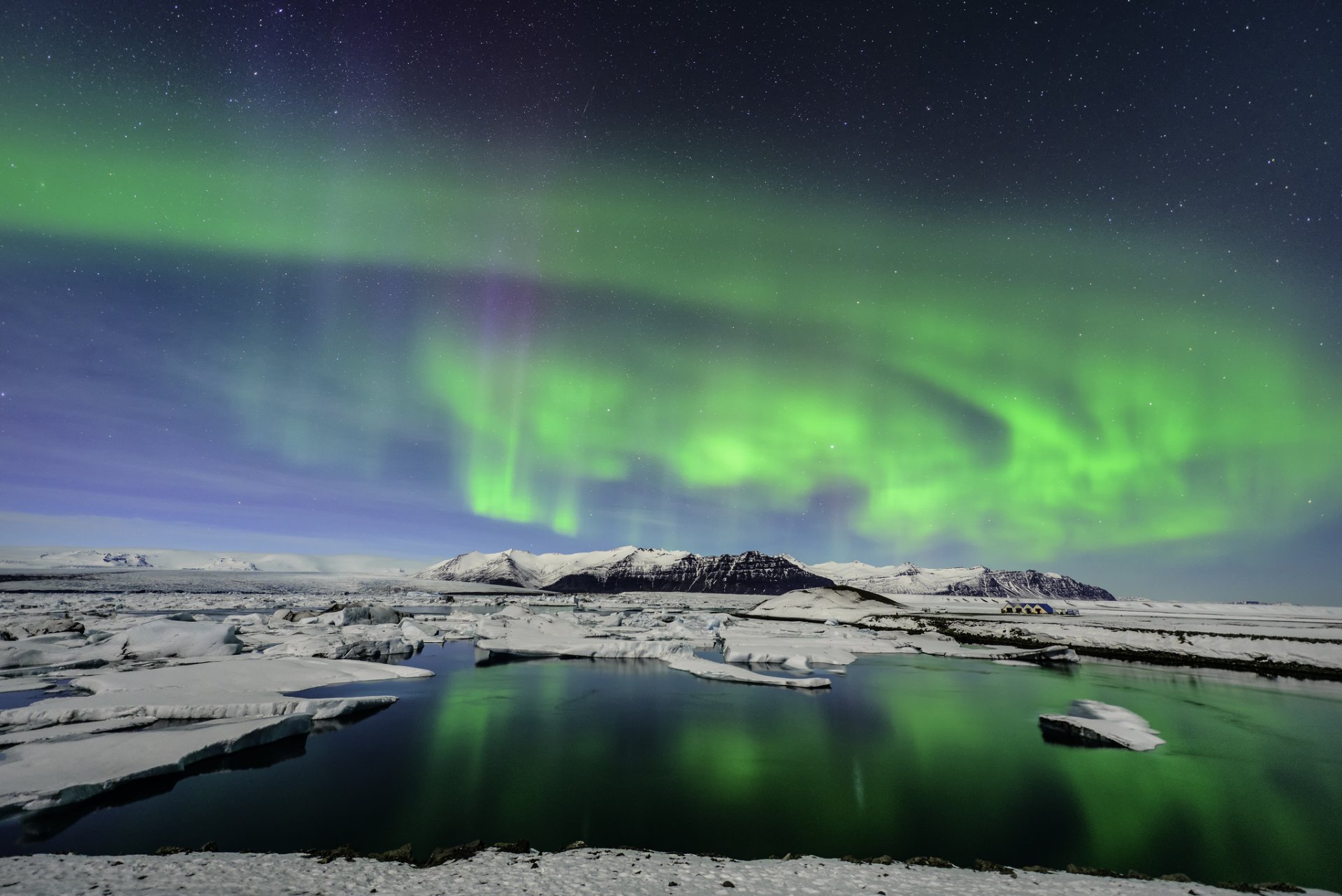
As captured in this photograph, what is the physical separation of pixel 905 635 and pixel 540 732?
1585 inches

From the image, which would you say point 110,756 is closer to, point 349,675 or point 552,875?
point 552,875

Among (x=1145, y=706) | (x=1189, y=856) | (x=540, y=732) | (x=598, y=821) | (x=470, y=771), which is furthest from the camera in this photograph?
(x=1145, y=706)

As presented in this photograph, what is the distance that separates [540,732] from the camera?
1638 cm

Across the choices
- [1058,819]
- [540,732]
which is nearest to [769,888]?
[1058,819]

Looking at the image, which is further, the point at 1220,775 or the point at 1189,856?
the point at 1220,775

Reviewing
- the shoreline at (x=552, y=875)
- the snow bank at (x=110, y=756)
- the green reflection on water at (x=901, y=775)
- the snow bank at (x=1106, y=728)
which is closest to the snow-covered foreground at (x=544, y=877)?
the shoreline at (x=552, y=875)

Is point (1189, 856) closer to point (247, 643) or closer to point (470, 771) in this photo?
point (470, 771)

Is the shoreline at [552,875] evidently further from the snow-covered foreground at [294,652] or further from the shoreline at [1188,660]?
the shoreline at [1188,660]

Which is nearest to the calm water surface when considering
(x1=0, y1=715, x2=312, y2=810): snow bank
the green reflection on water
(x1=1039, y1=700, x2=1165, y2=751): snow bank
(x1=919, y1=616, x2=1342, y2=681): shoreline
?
the green reflection on water

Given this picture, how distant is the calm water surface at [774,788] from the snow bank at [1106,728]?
0.59 metres

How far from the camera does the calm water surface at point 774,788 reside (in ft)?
30.2

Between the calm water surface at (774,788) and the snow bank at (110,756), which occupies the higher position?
the snow bank at (110,756)

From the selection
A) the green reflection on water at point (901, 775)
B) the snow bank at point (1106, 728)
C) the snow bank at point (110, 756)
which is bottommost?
the green reflection on water at point (901, 775)

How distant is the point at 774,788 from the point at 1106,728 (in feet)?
36.3
